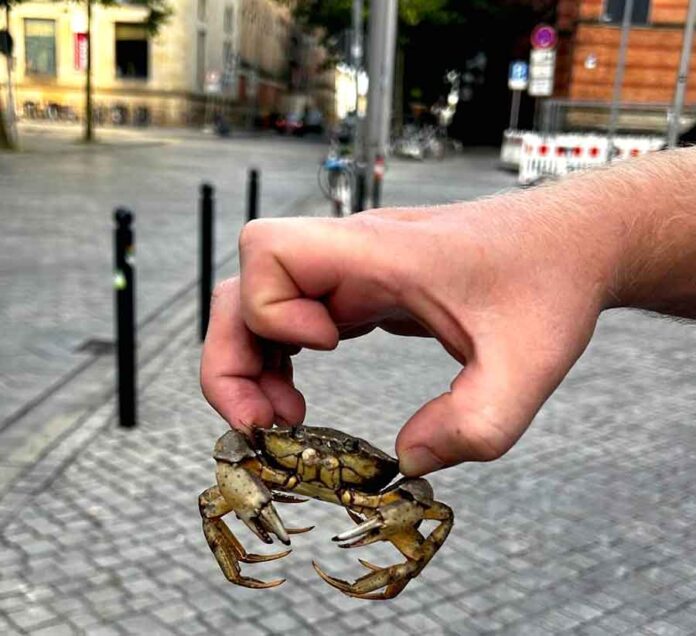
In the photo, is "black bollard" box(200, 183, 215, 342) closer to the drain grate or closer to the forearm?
the drain grate

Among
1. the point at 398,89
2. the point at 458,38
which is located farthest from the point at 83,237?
the point at 458,38

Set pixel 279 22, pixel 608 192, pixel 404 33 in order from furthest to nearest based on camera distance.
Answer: pixel 279 22 < pixel 404 33 < pixel 608 192

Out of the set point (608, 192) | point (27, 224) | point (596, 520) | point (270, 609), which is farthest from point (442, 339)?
point (27, 224)

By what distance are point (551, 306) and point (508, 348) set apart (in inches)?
3.6

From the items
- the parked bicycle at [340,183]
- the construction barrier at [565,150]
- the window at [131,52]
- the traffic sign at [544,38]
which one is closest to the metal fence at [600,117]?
the construction barrier at [565,150]

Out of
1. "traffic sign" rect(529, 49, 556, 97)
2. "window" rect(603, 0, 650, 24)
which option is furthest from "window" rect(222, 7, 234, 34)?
"traffic sign" rect(529, 49, 556, 97)

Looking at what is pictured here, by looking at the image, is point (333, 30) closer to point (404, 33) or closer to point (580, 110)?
point (404, 33)

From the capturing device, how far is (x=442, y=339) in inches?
46.5

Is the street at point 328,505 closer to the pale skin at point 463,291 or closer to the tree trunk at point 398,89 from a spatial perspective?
the pale skin at point 463,291

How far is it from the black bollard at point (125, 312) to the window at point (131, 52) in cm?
4495

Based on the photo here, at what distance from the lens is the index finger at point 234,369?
1.28 m

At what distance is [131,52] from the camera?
46625 mm

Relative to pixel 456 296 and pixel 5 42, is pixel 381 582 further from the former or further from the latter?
pixel 5 42

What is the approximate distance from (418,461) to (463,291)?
24 cm
